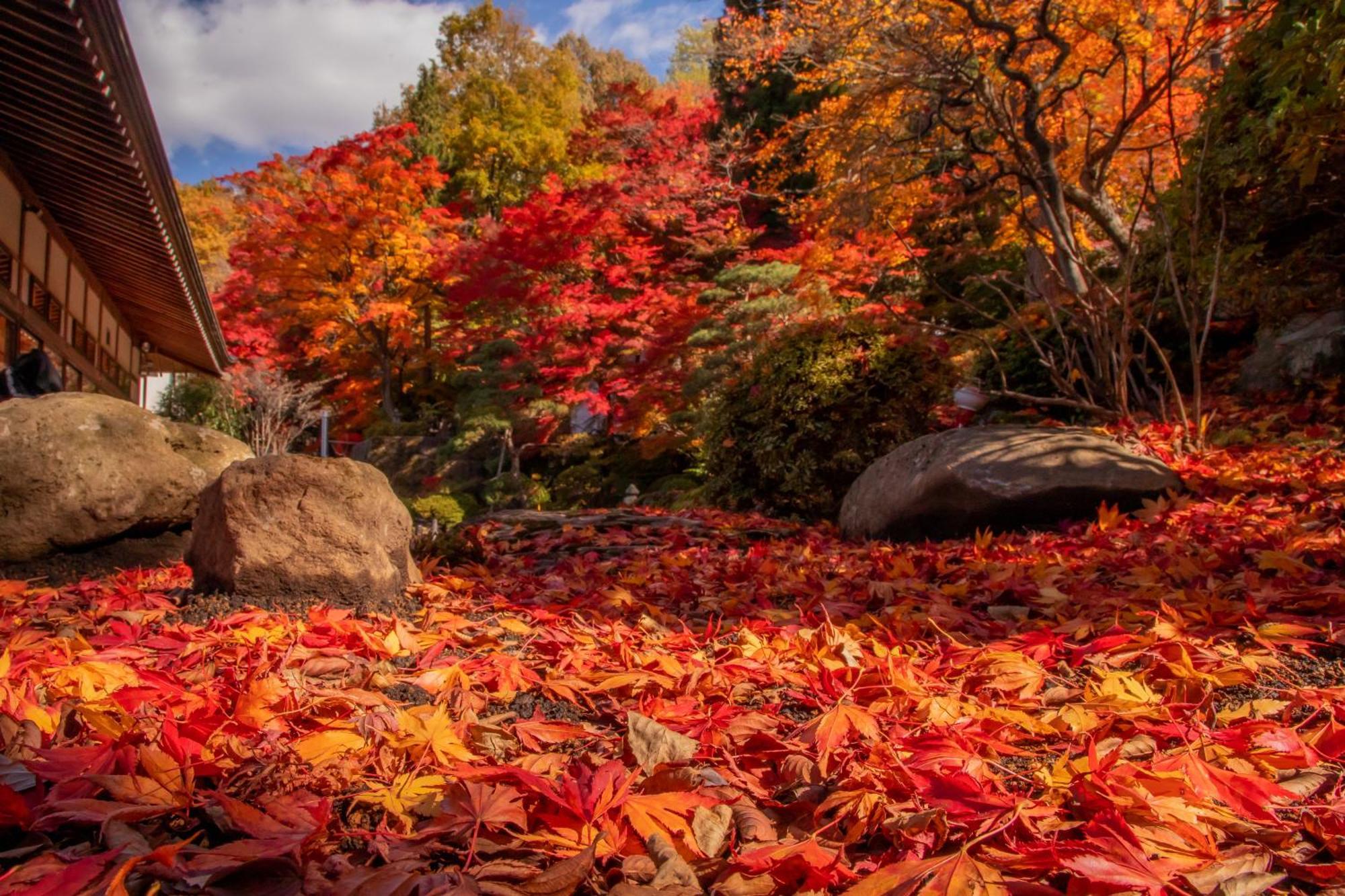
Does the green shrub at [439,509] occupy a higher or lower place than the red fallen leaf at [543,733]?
lower

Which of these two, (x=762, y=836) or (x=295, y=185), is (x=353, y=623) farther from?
(x=295, y=185)

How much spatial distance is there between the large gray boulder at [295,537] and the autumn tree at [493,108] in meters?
18.3

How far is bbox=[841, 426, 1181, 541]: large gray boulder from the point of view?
3.77m

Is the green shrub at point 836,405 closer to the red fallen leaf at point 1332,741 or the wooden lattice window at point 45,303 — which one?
the red fallen leaf at point 1332,741

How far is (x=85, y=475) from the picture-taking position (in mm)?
3230

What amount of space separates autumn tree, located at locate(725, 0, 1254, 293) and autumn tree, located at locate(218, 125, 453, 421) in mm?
6824

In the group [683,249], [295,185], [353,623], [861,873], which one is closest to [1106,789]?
[861,873]

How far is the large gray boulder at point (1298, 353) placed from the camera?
17.0 ft

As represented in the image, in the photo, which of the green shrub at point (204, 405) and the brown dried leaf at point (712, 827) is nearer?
the brown dried leaf at point (712, 827)

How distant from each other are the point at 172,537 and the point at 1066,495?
407cm

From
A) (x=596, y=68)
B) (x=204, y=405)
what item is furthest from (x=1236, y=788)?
(x=596, y=68)

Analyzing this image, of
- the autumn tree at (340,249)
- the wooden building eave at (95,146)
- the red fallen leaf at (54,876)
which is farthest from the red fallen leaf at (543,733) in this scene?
the autumn tree at (340,249)

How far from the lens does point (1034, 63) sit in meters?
8.79

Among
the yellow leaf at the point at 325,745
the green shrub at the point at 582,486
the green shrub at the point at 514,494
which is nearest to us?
the yellow leaf at the point at 325,745
